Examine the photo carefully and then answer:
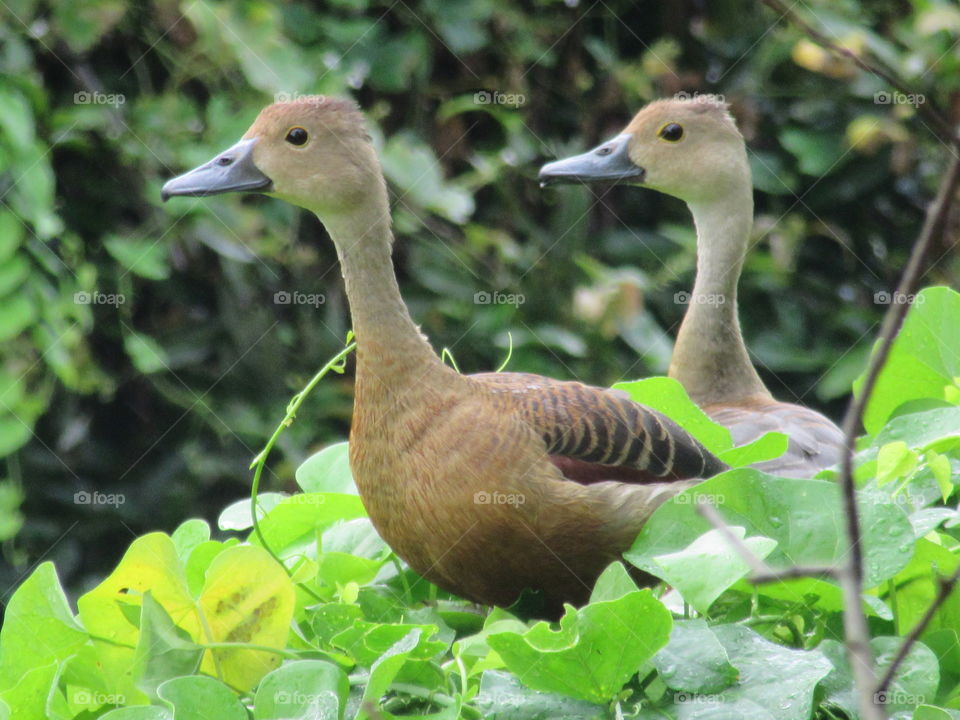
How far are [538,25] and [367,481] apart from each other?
1977 millimetres

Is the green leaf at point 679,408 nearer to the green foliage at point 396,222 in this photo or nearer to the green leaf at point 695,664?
the green leaf at point 695,664

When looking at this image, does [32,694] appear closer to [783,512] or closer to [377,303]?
[783,512]

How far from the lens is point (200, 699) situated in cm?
82

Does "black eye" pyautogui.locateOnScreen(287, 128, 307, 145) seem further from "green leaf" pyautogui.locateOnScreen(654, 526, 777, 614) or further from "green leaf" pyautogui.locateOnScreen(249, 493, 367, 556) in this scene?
"green leaf" pyautogui.locateOnScreen(654, 526, 777, 614)

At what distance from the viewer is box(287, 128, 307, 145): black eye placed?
1602 millimetres

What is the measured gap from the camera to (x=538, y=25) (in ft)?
9.92

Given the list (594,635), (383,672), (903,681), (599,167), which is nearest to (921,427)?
(903,681)

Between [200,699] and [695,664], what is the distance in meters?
0.32

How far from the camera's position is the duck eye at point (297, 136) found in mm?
Answer: 1603

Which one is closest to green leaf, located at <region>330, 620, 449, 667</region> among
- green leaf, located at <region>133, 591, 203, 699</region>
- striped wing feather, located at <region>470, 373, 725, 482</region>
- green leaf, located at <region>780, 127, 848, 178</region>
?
green leaf, located at <region>133, 591, 203, 699</region>

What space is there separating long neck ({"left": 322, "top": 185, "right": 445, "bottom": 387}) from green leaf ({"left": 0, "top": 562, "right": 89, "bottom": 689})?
Answer: 54 centimetres

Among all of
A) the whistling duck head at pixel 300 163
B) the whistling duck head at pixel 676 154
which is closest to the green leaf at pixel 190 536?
the whistling duck head at pixel 300 163

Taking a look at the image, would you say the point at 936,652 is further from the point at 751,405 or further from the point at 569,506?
the point at 751,405

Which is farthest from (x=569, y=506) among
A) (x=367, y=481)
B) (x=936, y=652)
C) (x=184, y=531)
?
(x=936, y=652)
